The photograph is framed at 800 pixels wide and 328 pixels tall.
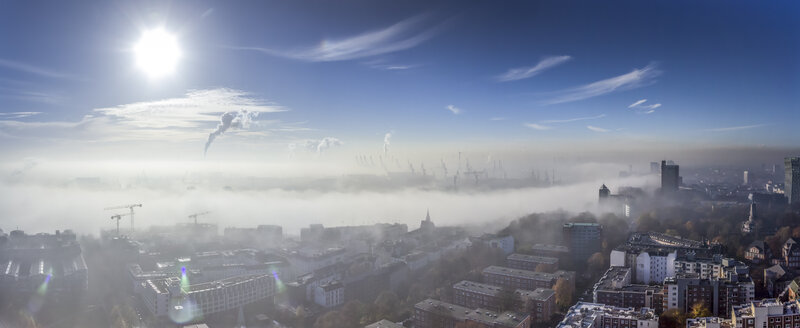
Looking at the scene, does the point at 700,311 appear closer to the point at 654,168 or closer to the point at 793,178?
the point at 793,178

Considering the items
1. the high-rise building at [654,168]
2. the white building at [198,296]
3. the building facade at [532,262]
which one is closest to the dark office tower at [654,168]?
the high-rise building at [654,168]

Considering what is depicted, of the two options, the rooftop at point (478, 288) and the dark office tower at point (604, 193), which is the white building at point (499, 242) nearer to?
the rooftop at point (478, 288)

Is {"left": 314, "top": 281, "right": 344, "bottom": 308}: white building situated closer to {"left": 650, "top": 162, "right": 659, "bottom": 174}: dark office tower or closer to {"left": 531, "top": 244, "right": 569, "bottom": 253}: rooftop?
{"left": 531, "top": 244, "right": 569, "bottom": 253}: rooftop

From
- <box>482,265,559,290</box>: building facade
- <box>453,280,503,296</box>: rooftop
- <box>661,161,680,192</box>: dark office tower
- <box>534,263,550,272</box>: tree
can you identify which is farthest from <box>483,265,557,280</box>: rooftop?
<box>661,161,680,192</box>: dark office tower

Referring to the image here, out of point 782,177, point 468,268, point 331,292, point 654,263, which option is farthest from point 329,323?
point 782,177

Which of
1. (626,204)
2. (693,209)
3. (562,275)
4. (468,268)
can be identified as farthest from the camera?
(626,204)

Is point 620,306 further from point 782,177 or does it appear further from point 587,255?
point 782,177
